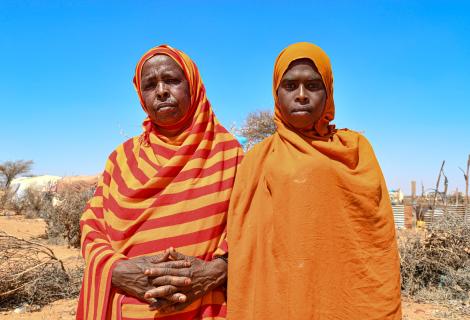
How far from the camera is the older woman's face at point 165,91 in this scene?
223 cm

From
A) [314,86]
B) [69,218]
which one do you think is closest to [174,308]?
[314,86]

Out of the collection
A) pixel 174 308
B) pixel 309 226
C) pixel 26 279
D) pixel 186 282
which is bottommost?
pixel 26 279

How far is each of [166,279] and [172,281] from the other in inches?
1.2

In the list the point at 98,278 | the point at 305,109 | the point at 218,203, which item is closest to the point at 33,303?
the point at 98,278

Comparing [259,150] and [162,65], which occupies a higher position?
[162,65]

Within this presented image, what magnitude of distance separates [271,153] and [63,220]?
9583 mm

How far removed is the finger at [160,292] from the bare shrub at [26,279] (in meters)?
4.40

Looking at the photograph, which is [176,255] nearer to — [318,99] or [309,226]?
[309,226]

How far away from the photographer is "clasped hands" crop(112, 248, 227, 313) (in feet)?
6.40

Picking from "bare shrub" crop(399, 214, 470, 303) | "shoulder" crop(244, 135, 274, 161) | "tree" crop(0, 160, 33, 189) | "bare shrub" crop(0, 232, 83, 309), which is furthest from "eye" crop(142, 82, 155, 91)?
"tree" crop(0, 160, 33, 189)

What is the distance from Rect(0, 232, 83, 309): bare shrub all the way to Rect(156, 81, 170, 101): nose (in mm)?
4367

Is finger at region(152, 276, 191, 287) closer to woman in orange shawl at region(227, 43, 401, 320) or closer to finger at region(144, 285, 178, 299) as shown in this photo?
finger at region(144, 285, 178, 299)

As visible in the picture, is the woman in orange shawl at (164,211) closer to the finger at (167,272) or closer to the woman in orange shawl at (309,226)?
the finger at (167,272)

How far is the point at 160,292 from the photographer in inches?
75.9
